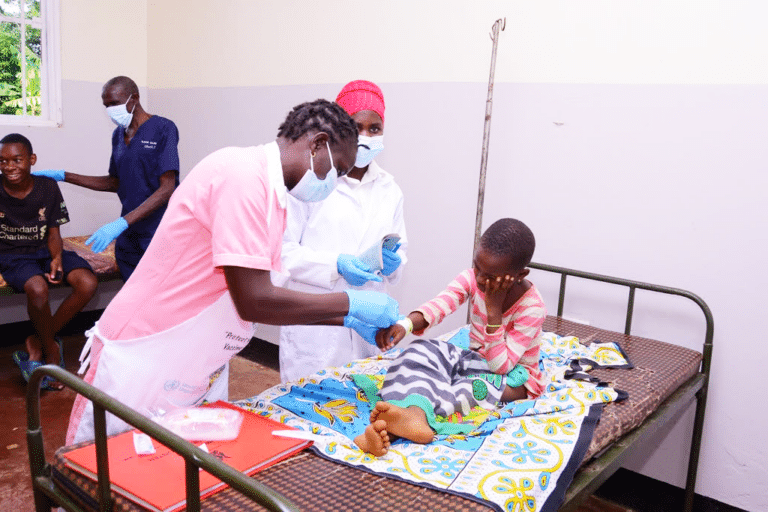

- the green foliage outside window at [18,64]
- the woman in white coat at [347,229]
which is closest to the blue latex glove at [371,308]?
the woman in white coat at [347,229]

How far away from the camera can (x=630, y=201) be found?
8.86 feet

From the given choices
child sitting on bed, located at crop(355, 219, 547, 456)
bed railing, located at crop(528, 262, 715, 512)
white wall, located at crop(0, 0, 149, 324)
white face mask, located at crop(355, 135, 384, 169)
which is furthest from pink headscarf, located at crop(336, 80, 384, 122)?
white wall, located at crop(0, 0, 149, 324)

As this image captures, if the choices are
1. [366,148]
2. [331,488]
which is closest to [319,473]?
[331,488]

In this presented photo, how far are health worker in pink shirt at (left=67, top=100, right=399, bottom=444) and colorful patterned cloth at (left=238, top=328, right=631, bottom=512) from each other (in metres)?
0.32

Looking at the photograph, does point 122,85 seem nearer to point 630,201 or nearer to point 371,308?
point 371,308

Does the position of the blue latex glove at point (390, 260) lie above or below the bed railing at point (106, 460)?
above

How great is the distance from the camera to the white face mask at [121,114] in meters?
3.54

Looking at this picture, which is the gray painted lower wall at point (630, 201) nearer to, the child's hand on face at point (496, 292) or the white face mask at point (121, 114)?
the child's hand on face at point (496, 292)

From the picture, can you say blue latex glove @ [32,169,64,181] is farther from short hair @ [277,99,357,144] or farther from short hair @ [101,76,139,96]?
short hair @ [277,99,357,144]

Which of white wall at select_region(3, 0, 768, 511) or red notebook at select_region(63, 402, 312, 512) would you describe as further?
white wall at select_region(3, 0, 768, 511)

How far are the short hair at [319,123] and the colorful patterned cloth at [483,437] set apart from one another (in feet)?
2.57

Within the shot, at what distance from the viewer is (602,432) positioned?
1.76 meters

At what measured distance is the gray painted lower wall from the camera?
8.13ft

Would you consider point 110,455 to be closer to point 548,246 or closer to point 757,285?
point 548,246
